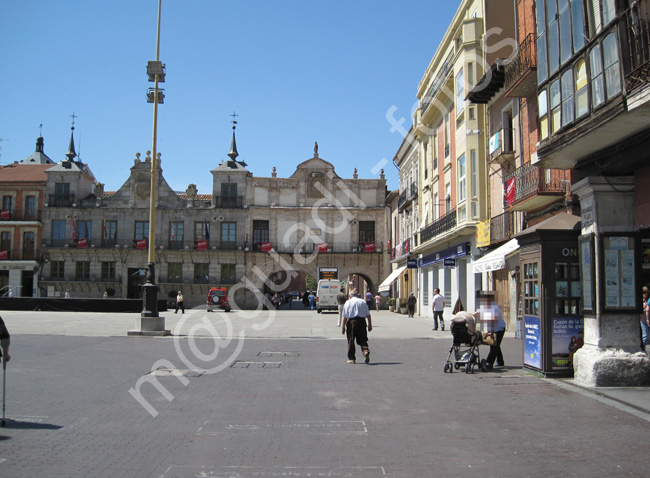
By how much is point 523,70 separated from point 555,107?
22.3 feet

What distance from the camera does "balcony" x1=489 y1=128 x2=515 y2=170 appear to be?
21.3 meters

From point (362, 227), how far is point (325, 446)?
52.1 meters

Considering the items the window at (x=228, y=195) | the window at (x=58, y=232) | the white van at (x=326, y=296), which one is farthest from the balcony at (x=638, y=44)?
the window at (x=58, y=232)

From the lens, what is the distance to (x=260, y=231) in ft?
189

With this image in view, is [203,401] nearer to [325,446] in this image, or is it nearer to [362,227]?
[325,446]

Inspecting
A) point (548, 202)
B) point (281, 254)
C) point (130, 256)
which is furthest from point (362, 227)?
point (548, 202)

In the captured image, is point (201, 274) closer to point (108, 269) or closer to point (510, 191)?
point (108, 269)

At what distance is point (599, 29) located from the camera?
918 centimetres

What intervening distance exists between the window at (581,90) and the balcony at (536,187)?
6.30 metres

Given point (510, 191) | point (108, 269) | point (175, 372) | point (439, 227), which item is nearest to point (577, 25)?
point (175, 372)

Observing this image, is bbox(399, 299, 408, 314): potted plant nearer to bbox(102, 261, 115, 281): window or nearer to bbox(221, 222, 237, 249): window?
bbox(221, 222, 237, 249): window

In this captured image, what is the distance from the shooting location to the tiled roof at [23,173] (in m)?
58.0

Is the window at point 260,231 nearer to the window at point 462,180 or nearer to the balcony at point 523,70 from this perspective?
the window at point 462,180

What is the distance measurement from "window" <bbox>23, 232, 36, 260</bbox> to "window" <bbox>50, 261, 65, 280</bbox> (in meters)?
2.20
